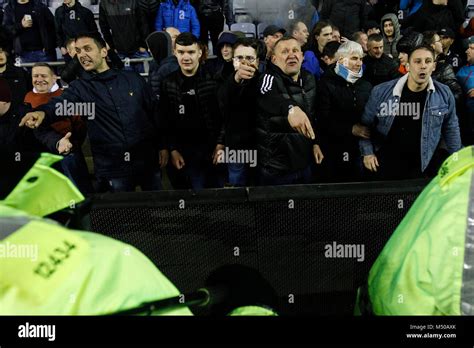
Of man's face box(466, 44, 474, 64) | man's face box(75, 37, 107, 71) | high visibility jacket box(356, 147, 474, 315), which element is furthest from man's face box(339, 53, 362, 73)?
high visibility jacket box(356, 147, 474, 315)

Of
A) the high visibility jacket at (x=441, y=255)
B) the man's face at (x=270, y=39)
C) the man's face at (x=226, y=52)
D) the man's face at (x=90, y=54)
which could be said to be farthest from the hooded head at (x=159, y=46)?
the high visibility jacket at (x=441, y=255)

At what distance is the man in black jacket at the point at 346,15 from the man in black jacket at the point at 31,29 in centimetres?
190

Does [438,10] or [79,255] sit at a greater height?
[438,10]

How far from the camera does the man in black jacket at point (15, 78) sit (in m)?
3.19

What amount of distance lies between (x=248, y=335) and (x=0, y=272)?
1.60 ft

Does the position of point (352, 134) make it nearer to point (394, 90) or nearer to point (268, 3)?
point (394, 90)

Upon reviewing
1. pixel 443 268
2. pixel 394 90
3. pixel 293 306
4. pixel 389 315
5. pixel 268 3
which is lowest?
pixel 293 306

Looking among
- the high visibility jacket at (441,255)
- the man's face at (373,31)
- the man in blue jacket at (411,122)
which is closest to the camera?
the high visibility jacket at (441,255)

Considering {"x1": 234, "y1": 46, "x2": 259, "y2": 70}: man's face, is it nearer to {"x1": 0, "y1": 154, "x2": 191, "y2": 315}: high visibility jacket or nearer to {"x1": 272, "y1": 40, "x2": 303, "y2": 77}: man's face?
{"x1": 272, "y1": 40, "x2": 303, "y2": 77}: man's face

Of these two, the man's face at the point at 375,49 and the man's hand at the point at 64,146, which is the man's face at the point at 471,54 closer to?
the man's face at the point at 375,49

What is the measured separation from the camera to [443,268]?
1.05 meters

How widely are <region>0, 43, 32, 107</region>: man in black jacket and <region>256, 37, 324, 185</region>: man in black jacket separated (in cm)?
120

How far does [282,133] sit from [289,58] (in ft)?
1.17

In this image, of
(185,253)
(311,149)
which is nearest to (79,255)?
(185,253)
